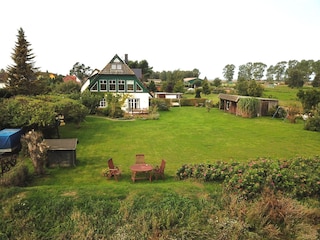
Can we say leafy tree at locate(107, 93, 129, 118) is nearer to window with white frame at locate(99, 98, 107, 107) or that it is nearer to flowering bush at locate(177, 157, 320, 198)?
window with white frame at locate(99, 98, 107, 107)

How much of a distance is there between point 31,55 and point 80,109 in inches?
470

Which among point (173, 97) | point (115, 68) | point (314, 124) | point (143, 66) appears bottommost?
point (314, 124)

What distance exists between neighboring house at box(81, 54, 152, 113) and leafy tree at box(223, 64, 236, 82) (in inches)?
4490

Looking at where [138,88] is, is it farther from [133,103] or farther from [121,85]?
[121,85]

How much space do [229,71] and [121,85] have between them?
116 metres

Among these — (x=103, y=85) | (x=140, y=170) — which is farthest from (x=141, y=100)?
(x=140, y=170)

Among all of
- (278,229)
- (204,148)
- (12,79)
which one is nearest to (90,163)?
(204,148)

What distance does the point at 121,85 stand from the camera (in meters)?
31.3

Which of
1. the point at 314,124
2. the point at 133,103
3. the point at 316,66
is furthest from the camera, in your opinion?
the point at 316,66

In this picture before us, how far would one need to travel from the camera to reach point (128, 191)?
7480 mm

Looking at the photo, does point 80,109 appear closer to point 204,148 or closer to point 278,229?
point 204,148

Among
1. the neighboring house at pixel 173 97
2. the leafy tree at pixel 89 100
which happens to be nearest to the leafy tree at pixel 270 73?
the neighboring house at pixel 173 97

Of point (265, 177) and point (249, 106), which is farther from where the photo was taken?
point (249, 106)

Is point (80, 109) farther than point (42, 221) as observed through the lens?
Yes
